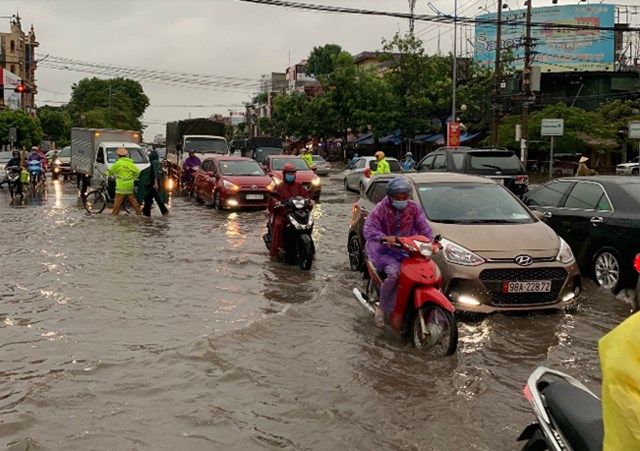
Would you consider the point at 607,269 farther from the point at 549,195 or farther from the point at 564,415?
the point at 564,415

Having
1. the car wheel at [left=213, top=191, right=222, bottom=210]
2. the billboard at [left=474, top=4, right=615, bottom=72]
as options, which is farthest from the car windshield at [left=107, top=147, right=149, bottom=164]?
the billboard at [left=474, top=4, right=615, bottom=72]

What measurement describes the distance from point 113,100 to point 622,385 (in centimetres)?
10834

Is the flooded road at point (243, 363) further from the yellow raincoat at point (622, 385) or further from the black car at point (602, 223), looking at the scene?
the yellow raincoat at point (622, 385)

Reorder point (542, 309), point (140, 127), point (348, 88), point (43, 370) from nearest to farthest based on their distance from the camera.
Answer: point (43, 370)
point (542, 309)
point (348, 88)
point (140, 127)

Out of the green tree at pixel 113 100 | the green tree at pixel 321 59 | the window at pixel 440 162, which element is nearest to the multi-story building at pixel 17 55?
the green tree at pixel 113 100

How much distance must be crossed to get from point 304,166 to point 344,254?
12411 mm

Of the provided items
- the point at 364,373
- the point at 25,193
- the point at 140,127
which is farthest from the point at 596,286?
the point at 140,127

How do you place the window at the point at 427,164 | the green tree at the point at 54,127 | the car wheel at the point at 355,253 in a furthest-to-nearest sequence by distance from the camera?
A: the green tree at the point at 54,127
the window at the point at 427,164
the car wheel at the point at 355,253

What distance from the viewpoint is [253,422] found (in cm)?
458

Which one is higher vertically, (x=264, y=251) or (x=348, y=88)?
(x=348, y=88)

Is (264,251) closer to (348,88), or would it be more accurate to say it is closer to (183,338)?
(183,338)

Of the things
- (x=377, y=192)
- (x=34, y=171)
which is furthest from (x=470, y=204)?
(x=34, y=171)

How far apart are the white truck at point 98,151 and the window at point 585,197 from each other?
15.4 meters

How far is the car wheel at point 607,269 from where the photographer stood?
828 cm
